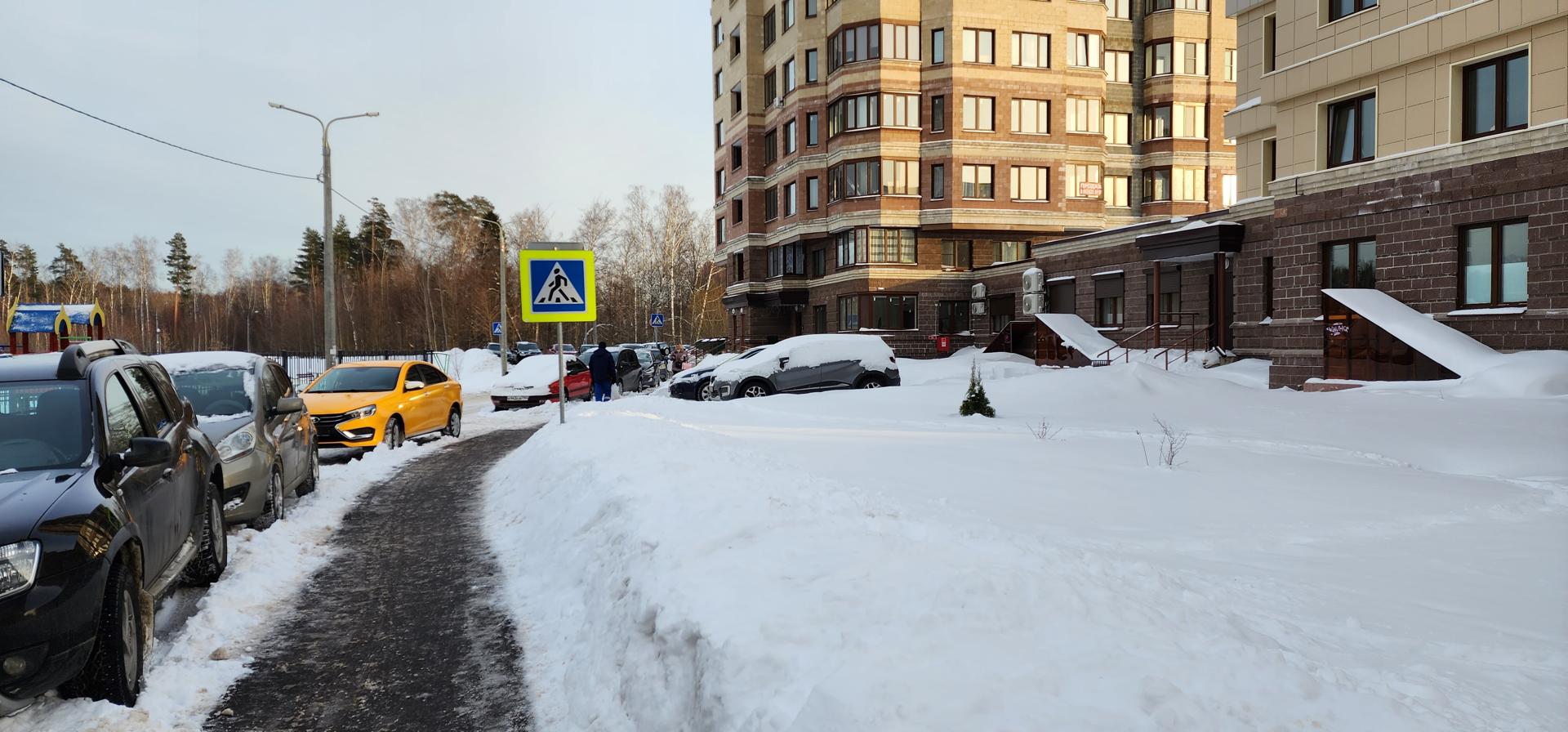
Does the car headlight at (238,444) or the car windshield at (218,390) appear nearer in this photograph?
the car headlight at (238,444)

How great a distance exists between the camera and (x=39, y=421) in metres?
4.69

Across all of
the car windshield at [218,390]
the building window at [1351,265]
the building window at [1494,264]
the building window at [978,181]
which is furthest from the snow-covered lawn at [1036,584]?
the building window at [978,181]

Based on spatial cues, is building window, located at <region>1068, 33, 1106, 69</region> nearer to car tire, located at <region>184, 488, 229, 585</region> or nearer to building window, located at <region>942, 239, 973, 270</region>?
building window, located at <region>942, 239, 973, 270</region>

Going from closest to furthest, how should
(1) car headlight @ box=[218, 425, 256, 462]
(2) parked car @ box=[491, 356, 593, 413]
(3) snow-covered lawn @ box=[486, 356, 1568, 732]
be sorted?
(3) snow-covered lawn @ box=[486, 356, 1568, 732] < (1) car headlight @ box=[218, 425, 256, 462] < (2) parked car @ box=[491, 356, 593, 413]

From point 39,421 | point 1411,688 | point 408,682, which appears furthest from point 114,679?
point 1411,688

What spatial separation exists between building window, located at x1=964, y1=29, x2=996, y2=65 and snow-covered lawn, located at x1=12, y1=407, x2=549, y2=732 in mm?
36921

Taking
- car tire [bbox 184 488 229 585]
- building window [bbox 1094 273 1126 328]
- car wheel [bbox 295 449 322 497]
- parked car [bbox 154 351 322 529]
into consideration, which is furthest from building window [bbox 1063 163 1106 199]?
car tire [bbox 184 488 229 585]

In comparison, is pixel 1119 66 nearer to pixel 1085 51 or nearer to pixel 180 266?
pixel 1085 51

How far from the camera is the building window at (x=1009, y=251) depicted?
41.8 metres

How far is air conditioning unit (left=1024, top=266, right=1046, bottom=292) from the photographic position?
34.7 metres

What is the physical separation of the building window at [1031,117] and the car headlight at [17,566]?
136 ft

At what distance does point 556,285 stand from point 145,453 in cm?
985

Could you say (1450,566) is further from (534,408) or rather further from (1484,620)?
(534,408)

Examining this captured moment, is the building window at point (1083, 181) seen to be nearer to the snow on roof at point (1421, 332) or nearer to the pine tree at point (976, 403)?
the snow on roof at point (1421, 332)
